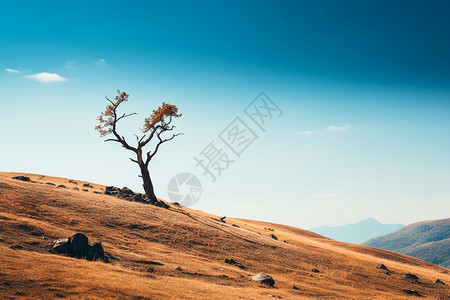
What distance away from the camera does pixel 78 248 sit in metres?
18.2

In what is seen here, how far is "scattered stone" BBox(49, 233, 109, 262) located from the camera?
1805 centimetres

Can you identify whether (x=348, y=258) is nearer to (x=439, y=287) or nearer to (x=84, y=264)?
(x=439, y=287)

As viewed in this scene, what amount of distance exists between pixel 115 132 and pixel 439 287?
165 ft

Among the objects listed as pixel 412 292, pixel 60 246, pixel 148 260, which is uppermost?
pixel 60 246

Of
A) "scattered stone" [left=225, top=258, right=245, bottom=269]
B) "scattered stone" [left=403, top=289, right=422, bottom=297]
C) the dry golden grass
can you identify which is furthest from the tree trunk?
"scattered stone" [left=403, top=289, right=422, bottom=297]

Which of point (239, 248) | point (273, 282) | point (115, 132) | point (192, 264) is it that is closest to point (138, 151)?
point (115, 132)

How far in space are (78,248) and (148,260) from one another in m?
5.24

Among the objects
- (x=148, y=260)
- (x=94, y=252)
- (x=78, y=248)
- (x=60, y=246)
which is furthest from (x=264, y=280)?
(x=60, y=246)

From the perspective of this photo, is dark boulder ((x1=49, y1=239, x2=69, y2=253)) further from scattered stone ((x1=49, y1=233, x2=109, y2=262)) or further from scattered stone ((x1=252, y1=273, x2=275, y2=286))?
scattered stone ((x1=252, y1=273, x2=275, y2=286))

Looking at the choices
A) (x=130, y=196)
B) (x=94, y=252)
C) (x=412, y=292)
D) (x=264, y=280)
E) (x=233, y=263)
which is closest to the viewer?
(x=94, y=252)

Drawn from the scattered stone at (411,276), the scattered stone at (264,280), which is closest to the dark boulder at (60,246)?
the scattered stone at (264,280)

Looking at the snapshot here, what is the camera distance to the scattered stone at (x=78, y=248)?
18047 mm

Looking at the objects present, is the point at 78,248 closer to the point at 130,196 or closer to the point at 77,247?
the point at 77,247

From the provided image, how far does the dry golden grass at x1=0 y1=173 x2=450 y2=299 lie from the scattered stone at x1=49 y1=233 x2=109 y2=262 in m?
0.76
